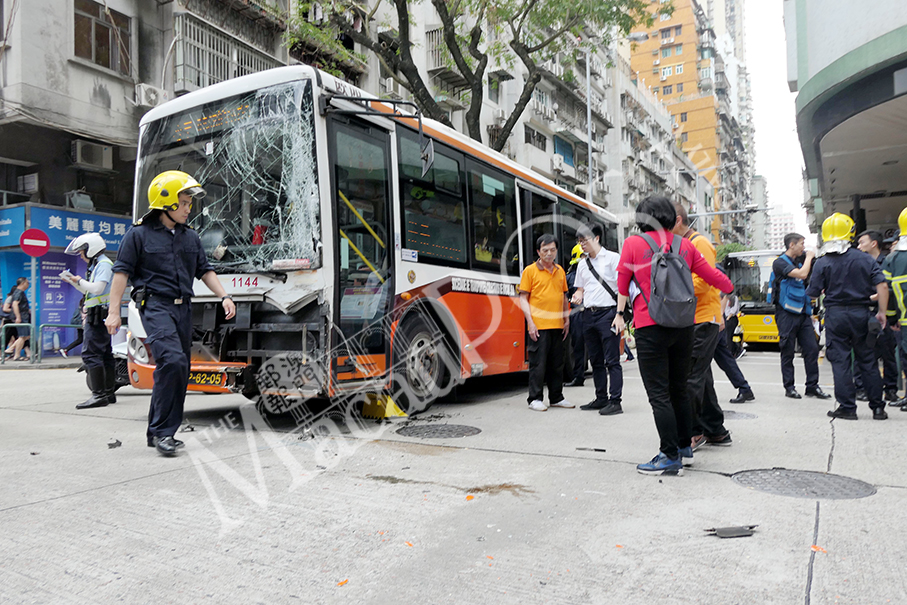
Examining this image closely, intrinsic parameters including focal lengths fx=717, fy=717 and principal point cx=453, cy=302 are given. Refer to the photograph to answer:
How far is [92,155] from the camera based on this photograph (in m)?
17.0

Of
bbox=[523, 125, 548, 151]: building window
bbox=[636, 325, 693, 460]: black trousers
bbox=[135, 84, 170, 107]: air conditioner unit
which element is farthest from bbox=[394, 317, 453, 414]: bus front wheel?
bbox=[523, 125, 548, 151]: building window

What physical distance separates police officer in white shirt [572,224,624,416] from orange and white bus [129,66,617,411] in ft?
4.54

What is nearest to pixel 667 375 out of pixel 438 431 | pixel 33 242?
pixel 438 431

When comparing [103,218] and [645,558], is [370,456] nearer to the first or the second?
[645,558]

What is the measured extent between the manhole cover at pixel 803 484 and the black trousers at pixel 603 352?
8.59 ft

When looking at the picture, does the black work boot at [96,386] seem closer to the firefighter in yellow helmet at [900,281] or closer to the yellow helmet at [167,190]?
the yellow helmet at [167,190]

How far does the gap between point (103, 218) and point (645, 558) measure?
1767 cm

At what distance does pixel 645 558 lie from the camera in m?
2.89

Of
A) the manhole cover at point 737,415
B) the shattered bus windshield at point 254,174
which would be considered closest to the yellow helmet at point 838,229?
the manhole cover at point 737,415

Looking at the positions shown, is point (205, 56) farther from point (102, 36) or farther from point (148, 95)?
point (102, 36)

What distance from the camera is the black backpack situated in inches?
166

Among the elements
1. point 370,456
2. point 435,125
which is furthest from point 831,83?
point 370,456

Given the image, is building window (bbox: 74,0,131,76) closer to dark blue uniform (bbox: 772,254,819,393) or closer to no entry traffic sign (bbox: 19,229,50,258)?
no entry traffic sign (bbox: 19,229,50,258)

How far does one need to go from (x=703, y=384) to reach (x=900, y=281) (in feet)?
10.5
